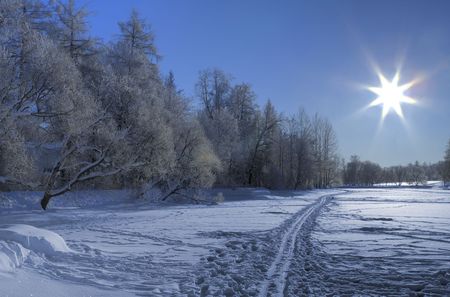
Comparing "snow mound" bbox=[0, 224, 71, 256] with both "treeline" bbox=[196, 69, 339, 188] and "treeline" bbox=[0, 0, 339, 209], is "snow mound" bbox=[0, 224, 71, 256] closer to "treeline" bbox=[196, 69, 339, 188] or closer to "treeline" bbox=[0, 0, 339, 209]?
"treeline" bbox=[0, 0, 339, 209]

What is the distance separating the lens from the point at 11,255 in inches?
306

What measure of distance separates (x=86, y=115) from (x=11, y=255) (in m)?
15.7

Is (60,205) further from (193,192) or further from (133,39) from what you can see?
(133,39)

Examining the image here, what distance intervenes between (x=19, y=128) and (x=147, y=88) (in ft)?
48.5

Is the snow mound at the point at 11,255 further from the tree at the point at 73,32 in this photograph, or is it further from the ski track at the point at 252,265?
the tree at the point at 73,32

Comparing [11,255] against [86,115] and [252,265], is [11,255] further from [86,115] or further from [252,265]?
[86,115]

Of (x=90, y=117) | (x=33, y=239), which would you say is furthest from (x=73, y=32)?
(x=33, y=239)

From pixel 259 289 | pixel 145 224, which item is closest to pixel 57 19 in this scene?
pixel 145 224

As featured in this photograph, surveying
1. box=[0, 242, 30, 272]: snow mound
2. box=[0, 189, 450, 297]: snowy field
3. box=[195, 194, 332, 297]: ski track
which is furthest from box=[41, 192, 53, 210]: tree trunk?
box=[0, 242, 30, 272]: snow mound

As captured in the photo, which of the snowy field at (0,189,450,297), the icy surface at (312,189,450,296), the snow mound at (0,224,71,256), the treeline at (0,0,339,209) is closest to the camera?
the snowy field at (0,189,450,297)

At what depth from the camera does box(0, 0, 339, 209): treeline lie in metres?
19.1

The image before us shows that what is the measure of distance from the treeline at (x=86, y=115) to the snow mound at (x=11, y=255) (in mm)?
10596

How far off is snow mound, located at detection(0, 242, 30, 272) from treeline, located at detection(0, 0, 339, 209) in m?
10.6

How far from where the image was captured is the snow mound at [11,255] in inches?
282
